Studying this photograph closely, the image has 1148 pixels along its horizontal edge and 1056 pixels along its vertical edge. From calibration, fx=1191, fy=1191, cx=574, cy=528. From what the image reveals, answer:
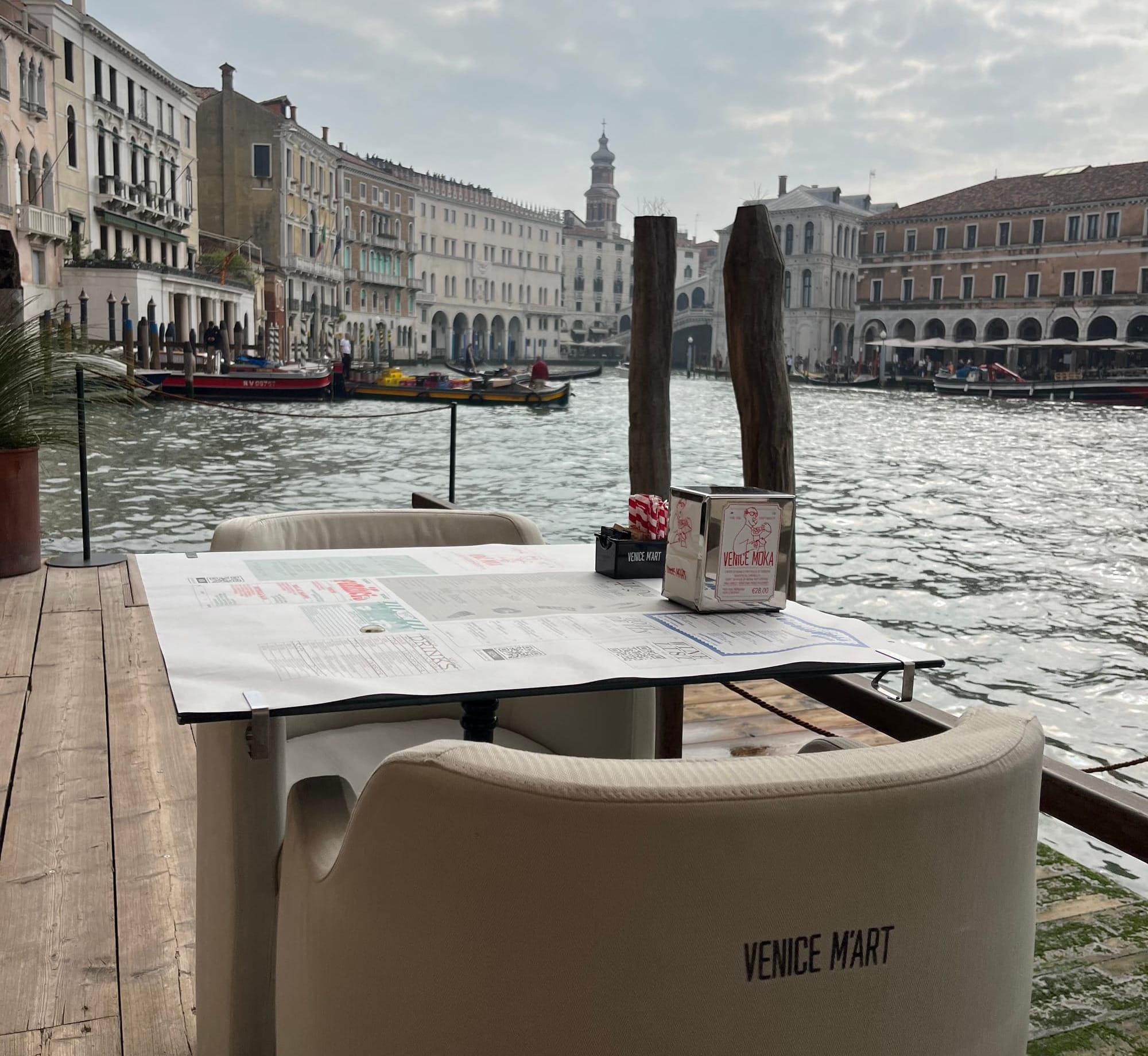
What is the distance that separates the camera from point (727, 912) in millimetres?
748

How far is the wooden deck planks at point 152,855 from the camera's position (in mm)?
1500

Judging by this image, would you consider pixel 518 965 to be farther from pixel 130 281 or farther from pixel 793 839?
pixel 130 281

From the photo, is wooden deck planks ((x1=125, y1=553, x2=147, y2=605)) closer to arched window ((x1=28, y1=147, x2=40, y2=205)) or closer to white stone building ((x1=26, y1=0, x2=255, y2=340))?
arched window ((x1=28, y1=147, x2=40, y2=205))

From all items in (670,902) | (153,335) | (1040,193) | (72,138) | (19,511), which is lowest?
(19,511)

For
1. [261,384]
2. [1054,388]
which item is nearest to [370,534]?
[261,384]

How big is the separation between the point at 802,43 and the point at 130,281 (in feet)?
250

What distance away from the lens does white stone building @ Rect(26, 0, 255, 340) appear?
2245 centimetres

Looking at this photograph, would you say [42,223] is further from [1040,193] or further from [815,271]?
[815,271]

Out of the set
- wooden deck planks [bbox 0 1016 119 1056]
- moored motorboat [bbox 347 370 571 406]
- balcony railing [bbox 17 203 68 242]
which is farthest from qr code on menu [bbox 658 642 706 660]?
balcony railing [bbox 17 203 68 242]

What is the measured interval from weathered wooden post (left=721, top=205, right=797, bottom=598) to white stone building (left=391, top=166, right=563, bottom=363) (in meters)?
46.3

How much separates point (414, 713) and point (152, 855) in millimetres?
490

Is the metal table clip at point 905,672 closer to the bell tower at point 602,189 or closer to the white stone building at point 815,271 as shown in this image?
the white stone building at point 815,271

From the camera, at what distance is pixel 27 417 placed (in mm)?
3816

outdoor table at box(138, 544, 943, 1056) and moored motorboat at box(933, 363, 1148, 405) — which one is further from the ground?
moored motorboat at box(933, 363, 1148, 405)
